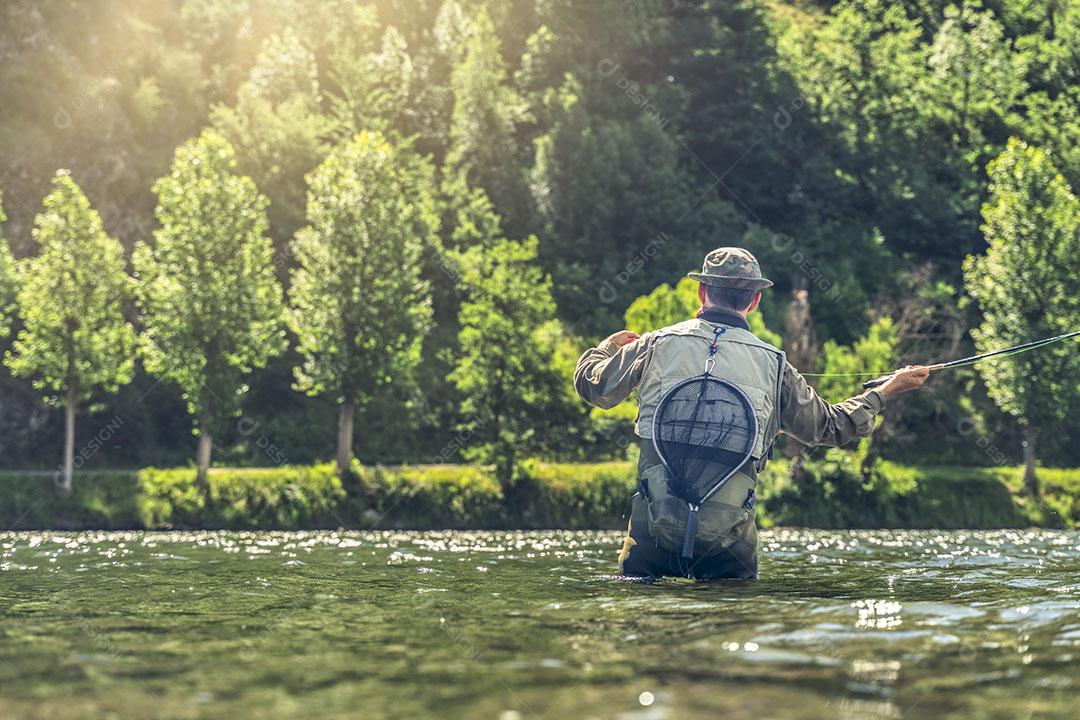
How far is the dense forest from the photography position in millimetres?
44812

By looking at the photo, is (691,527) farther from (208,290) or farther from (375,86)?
(375,86)

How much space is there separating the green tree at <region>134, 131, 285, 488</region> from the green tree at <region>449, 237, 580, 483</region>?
752cm

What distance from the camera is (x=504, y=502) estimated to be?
41031 mm

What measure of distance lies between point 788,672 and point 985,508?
39.8 meters

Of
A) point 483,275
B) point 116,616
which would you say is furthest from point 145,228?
point 116,616

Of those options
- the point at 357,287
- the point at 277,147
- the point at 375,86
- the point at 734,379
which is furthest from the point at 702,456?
the point at 375,86

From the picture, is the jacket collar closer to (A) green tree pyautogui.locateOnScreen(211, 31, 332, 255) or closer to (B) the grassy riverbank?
(B) the grassy riverbank

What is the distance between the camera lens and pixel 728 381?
410 inches

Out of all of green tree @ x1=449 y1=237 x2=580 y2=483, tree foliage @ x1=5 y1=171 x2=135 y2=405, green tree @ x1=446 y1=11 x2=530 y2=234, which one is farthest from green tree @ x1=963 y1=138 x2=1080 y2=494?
tree foliage @ x1=5 y1=171 x2=135 y2=405

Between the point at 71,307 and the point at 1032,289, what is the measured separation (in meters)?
35.6

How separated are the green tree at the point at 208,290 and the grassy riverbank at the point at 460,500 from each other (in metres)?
3.29

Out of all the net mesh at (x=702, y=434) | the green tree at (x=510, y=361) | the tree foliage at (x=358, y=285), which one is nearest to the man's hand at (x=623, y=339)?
the net mesh at (x=702, y=434)

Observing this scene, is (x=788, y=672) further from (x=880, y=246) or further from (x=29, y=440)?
(x=880, y=246)

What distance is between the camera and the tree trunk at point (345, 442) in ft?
140
